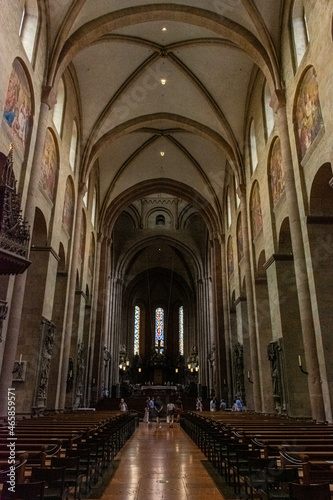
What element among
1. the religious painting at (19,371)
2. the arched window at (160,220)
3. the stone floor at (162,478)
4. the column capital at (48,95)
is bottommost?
the stone floor at (162,478)

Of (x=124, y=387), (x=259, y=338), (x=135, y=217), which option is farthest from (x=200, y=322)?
(x=259, y=338)

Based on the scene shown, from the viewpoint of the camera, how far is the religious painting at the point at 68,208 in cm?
1788

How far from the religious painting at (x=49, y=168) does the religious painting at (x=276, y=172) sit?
878cm

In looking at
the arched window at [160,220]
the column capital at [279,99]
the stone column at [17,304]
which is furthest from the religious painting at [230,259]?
the stone column at [17,304]

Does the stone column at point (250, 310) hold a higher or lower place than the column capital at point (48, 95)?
lower

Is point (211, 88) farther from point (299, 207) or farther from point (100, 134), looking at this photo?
point (299, 207)

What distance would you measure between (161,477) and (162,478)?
10 centimetres

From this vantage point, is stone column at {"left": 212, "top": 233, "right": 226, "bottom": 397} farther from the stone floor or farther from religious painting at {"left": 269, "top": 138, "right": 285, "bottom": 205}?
the stone floor

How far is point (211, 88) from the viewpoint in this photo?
20.0m

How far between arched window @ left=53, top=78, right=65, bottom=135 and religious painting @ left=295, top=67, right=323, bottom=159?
31.2ft

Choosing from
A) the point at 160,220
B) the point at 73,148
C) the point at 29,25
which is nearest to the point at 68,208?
the point at 73,148

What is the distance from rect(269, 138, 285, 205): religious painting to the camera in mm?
15023

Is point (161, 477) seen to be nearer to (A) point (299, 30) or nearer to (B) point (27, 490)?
(B) point (27, 490)

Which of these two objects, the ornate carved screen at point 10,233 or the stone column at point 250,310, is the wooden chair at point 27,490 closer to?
the ornate carved screen at point 10,233
